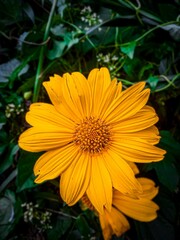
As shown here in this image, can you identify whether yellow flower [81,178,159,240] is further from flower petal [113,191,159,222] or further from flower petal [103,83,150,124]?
flower petal [103,83,150,124]

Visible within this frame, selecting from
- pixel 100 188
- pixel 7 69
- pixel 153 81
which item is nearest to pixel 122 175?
pixel 100 188

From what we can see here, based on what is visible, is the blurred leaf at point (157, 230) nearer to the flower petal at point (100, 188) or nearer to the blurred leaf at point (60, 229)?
the blurred leaf at point (60, 229)

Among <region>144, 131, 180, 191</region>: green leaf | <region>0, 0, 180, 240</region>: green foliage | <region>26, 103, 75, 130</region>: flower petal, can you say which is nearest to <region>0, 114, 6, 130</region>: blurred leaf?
<region>0, 0, 180, 240</region>: green foliage

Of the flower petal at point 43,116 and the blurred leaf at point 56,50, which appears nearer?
the flower petal at point 43,116

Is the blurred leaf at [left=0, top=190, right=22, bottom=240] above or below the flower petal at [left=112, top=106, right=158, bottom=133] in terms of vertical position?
below

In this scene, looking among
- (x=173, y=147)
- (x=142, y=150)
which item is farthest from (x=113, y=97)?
(x=173, y=147)

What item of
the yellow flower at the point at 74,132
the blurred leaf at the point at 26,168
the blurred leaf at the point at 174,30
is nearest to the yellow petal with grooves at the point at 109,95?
the yellow flower at the point at 74,132

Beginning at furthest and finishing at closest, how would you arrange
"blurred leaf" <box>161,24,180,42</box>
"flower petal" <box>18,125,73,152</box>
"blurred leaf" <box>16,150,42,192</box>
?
"blurred leaf" <box>161,24,180,42</box>
"blurred leaf" <box>16,150,42,192</box>
"flower petal" <box>18,125,73,152</box>

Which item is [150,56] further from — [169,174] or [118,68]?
[169,174]
